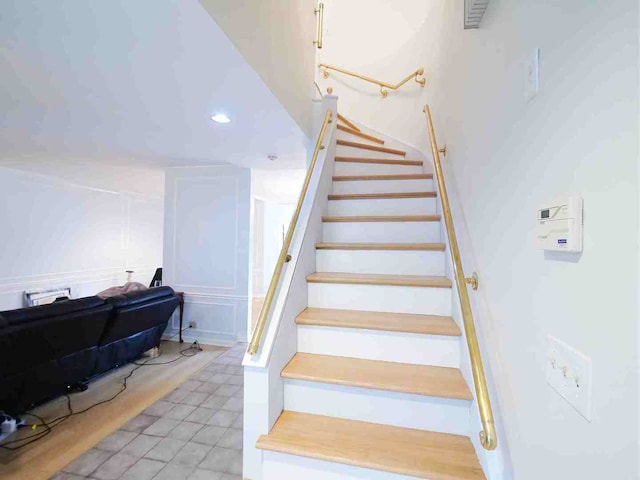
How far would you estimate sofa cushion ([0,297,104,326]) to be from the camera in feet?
6.53

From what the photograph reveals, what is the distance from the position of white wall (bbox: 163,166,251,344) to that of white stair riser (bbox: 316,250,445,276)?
7.12 feet

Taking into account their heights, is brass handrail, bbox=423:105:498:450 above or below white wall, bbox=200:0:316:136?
below

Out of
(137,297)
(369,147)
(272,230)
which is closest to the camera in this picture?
(137,297)

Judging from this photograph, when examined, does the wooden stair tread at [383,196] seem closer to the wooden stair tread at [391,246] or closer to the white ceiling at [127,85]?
the wooden stair tread at [391,246]

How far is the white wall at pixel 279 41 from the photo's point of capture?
4.47 feet

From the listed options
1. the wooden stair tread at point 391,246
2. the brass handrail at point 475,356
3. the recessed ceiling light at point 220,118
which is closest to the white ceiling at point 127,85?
the recessed ceiling light at point 220,118

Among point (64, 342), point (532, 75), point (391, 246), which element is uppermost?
point (532, 75)

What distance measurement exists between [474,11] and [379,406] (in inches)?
70.5

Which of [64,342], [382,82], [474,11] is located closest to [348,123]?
[382,82]

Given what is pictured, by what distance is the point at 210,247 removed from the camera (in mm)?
4168

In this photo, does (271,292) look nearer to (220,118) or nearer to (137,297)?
(220,118)

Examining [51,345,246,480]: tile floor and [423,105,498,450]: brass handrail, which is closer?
[423,105,498,450]: brass handrail

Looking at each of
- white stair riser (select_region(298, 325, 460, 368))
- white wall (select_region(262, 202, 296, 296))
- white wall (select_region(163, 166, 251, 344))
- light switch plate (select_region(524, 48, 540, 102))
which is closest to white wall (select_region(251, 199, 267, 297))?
white wall (select_region(262, 202, 296, 296))

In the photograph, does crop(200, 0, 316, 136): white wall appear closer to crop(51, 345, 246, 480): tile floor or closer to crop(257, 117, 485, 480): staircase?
crop(257, 117, 485, 480): staircase
